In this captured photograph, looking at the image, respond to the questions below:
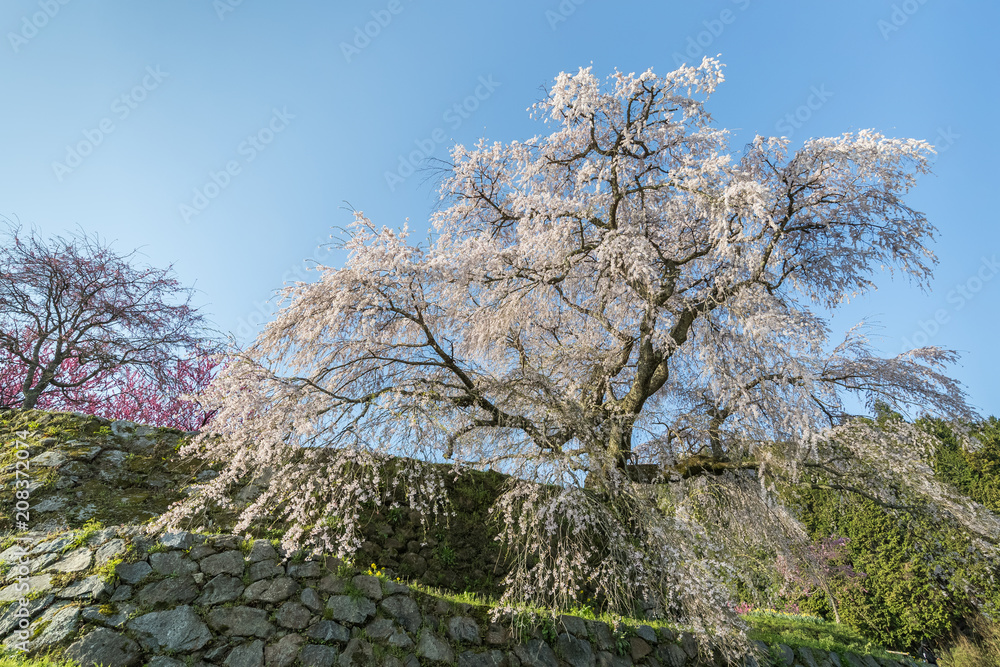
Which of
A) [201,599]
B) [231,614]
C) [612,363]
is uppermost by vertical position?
[612,363]

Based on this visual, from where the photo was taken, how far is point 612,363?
7.11 meters

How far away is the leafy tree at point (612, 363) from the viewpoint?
5184mm

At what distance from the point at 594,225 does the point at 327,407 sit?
4310 mm

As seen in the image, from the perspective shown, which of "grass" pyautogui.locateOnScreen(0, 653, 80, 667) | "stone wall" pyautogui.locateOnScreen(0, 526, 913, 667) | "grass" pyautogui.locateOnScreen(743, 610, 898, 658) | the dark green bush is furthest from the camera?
the dark green bush

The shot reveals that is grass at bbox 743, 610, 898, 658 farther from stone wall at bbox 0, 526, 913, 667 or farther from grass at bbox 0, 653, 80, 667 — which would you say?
grass at bbox 0, 653, 80, 667

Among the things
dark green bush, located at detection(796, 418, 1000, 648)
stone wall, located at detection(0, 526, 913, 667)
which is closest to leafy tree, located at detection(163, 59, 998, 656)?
stone wall, located at detection(0, 526, 913, 667)

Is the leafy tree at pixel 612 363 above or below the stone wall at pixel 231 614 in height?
above

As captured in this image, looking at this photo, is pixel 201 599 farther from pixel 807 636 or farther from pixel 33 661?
pixel 807 636

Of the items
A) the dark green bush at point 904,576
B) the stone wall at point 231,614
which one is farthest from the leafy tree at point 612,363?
the dark green bush at point 904,576

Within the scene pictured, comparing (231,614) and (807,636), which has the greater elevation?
(231,614)

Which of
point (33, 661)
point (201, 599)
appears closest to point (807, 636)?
point (201, 599)

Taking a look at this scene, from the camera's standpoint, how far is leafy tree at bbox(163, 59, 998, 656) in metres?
5.18

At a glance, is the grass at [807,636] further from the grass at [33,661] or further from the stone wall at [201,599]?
the grass at [33,661]

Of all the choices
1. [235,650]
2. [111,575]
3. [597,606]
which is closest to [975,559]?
[597,606]
